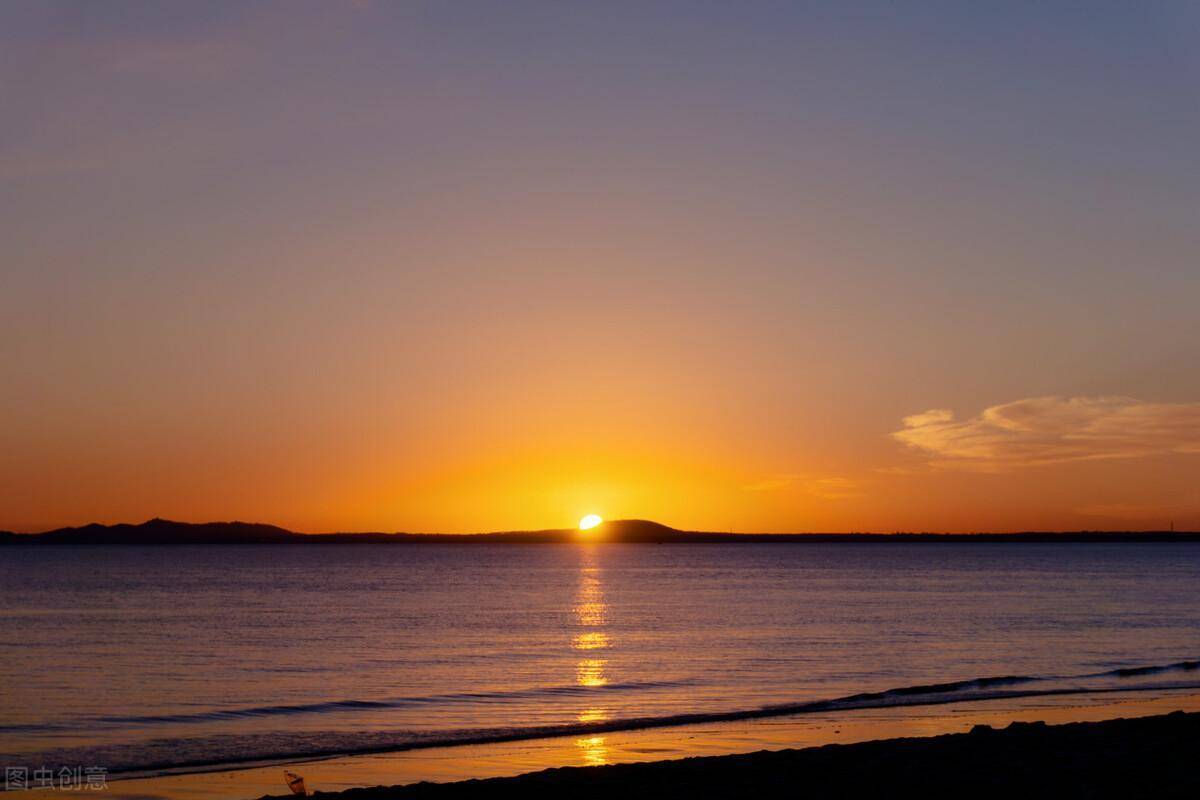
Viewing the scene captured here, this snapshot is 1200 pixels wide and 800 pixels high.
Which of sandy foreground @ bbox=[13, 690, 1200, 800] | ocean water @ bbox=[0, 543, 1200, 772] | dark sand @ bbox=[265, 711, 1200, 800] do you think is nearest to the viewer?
dark sand @ bbox=[265, 711, 1200, 800]

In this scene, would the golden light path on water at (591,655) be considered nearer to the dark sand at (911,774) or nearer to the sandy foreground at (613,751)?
the sandy foreground at (613,751)

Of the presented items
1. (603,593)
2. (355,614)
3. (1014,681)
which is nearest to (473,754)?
(1014,681)

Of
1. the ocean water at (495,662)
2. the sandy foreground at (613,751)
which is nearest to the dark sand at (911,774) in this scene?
the sandy foreground at (613,751)

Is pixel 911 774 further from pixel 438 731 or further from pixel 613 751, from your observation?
pixel 438 731

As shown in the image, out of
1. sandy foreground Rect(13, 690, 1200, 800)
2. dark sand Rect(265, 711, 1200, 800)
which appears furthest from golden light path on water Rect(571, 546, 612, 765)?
dark sand Rect(265, 711, 1200, 800)

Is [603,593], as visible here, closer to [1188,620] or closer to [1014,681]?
[1188,620]

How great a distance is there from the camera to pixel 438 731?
84.3 ft

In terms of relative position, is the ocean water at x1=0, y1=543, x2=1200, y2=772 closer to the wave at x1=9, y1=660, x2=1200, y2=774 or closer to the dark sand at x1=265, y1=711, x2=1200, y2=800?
the wave at x1=9, y1=660, x2=1200, y2=774

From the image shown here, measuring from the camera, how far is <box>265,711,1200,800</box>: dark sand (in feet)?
47.5

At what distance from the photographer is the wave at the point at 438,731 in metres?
22.8

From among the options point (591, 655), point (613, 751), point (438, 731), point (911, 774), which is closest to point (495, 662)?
point (591, 655)

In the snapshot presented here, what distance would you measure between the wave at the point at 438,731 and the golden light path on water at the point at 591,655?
1.28 metres

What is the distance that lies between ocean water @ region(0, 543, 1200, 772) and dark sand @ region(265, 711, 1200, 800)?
7949 millimetres

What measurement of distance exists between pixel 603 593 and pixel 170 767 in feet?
251
